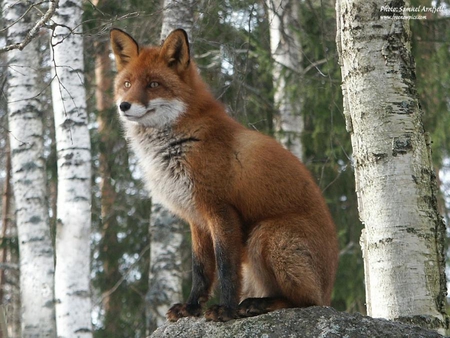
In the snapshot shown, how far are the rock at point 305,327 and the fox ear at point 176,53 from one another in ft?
7.52

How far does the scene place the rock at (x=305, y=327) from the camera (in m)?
4.66

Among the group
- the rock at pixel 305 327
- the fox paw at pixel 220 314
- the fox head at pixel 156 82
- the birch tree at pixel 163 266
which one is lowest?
the rock at pixel 305 327

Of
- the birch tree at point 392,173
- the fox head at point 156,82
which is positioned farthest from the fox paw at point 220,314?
the fox head at point 156,82

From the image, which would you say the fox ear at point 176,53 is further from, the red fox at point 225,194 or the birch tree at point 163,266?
the birch tree at point 163,266

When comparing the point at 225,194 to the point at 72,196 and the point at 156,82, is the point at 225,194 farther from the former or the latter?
the point at 72,196

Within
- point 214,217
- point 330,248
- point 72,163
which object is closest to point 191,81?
point 214,217

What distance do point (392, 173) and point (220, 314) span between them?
1935 millimetres

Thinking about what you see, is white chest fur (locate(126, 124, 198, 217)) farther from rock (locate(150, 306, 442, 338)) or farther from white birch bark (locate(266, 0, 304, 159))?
white birch bark (locate(266, 0, 304, 159))

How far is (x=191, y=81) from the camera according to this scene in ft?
19.8

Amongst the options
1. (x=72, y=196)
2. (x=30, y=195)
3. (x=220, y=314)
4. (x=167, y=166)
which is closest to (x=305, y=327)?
(x=220, y=314)

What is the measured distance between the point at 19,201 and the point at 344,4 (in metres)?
6.19

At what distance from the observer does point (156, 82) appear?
5801mm

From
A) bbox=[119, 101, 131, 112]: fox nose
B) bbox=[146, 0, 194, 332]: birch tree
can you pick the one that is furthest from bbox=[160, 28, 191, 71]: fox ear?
bbox=[146, 0, 194, 332]: birch tree

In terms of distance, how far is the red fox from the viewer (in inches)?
205
